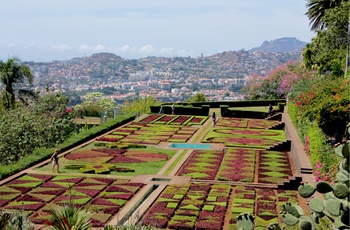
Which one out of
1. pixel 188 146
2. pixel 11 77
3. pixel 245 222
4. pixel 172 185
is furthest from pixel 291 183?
pixel 11 77

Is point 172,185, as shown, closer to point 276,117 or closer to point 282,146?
point 282,146

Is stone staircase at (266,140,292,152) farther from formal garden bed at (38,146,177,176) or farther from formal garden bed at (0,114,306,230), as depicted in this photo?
formal garden bed at (38,146,177,176)

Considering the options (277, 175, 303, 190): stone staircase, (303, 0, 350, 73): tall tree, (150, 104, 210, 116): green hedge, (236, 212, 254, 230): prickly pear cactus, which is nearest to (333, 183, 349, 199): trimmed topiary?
(236, 212, 254, 230): prickly pear cactus

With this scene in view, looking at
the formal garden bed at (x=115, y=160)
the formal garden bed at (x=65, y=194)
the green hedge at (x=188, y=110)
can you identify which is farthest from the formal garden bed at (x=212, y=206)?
the green hedge at (x=188, y=110)

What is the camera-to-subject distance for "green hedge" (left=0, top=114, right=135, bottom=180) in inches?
931

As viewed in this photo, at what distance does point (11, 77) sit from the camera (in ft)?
130

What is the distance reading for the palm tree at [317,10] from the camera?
4444cm

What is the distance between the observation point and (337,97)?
22.7m

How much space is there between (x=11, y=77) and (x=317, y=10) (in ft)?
88.3

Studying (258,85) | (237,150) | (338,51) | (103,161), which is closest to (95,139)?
(103,161)

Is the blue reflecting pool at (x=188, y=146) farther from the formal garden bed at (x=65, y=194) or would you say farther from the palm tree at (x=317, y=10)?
the palm tree at (x=317, y=10)

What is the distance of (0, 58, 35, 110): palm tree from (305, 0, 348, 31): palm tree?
83.2ft

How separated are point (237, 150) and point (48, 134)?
11670 millimetres

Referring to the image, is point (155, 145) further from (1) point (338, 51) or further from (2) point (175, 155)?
(1) point (338, 51)
